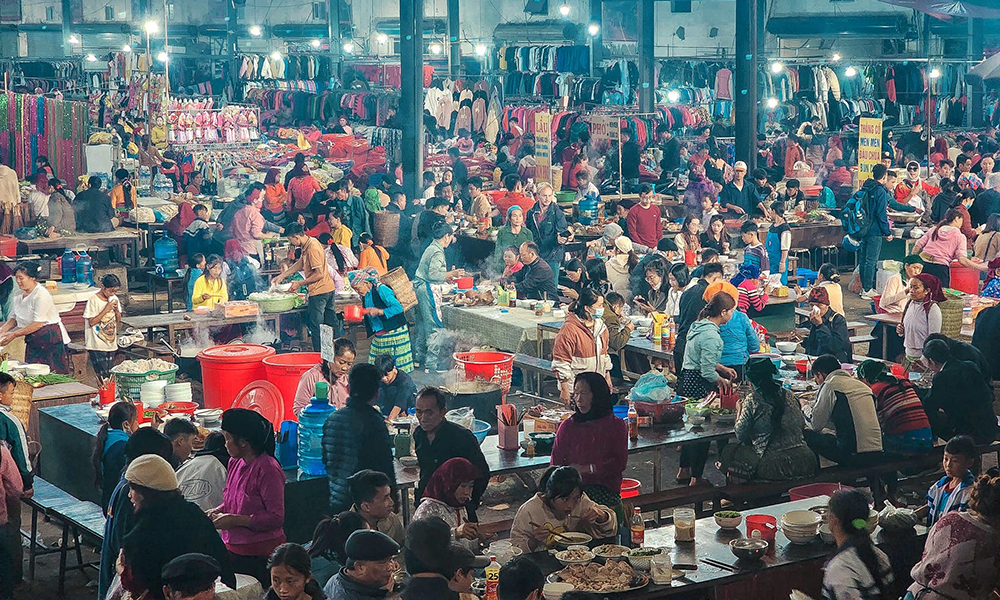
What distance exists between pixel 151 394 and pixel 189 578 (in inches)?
178

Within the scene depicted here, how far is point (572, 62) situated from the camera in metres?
32.4

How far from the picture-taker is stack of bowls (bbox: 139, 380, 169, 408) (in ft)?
31.1

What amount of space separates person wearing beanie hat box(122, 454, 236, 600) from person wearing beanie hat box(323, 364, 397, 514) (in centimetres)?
161

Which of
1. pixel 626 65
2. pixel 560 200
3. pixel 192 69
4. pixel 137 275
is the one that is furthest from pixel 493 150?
pixel 192 69

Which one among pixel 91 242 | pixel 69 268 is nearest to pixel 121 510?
pixel 69 268

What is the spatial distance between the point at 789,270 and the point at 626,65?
16.1m

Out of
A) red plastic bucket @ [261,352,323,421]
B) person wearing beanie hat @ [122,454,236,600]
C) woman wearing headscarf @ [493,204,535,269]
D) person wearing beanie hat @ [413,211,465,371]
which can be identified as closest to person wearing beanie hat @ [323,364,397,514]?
person wearing beanie hat @ [122,454,236,600]

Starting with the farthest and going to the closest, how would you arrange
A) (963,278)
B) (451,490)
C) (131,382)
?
(963,278)
(131,382)
(451,490)

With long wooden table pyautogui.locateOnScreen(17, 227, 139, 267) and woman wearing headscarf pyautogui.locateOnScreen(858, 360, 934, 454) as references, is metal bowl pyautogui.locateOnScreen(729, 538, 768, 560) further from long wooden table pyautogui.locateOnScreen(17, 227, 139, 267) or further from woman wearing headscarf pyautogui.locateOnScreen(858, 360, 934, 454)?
long wooden table pyautogui.locateOnScreen(17, 227, 139, 267)

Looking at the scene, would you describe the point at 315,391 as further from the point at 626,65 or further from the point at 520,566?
the point at 626,65

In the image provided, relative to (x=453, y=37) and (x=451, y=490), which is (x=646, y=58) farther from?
(x=451, y=490)

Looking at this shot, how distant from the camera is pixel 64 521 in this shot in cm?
809

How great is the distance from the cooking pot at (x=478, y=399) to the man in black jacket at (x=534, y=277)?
3438mm

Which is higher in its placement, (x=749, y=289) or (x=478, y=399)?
(x=749, y=289)
